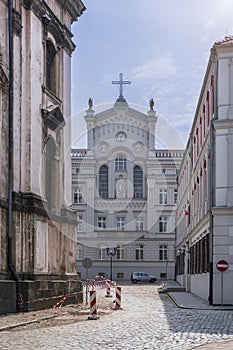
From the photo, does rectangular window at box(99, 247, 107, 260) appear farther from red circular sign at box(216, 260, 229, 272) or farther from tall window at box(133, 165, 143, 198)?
red circular sign at box(216, 260, 229, 272)

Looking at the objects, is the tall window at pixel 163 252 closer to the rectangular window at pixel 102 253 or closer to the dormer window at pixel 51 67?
the rectangular window at pixel 102 253

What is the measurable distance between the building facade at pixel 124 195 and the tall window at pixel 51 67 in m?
40.2

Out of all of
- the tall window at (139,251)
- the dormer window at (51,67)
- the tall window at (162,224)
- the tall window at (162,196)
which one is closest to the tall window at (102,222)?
the tall window at (139,251)

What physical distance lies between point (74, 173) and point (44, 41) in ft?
145

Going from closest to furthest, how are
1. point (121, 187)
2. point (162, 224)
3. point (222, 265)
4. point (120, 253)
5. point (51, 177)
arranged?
point (222, 265), point (51, 177), point (120, 253), point (121, 187), point (162, 224)

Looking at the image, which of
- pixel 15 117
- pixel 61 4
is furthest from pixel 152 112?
pixel 15 117

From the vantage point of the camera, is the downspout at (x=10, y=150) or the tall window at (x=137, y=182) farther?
the tall window at (x=137, y=182)

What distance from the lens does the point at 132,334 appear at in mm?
15555

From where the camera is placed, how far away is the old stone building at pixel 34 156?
21.5 meters

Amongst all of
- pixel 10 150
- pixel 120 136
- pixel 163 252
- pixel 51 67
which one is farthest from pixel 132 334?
pixel 163 252

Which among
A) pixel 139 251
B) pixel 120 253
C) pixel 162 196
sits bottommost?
pixel 120 253

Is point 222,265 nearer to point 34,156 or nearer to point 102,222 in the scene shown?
point 34,156

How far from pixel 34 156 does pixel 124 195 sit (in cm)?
4591

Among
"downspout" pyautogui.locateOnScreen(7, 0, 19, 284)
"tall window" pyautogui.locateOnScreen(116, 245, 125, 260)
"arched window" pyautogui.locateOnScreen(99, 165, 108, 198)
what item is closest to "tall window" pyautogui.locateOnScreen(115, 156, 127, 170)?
"arched window" pyautogui.locateOnScreen(99, 165, 108, 198)
